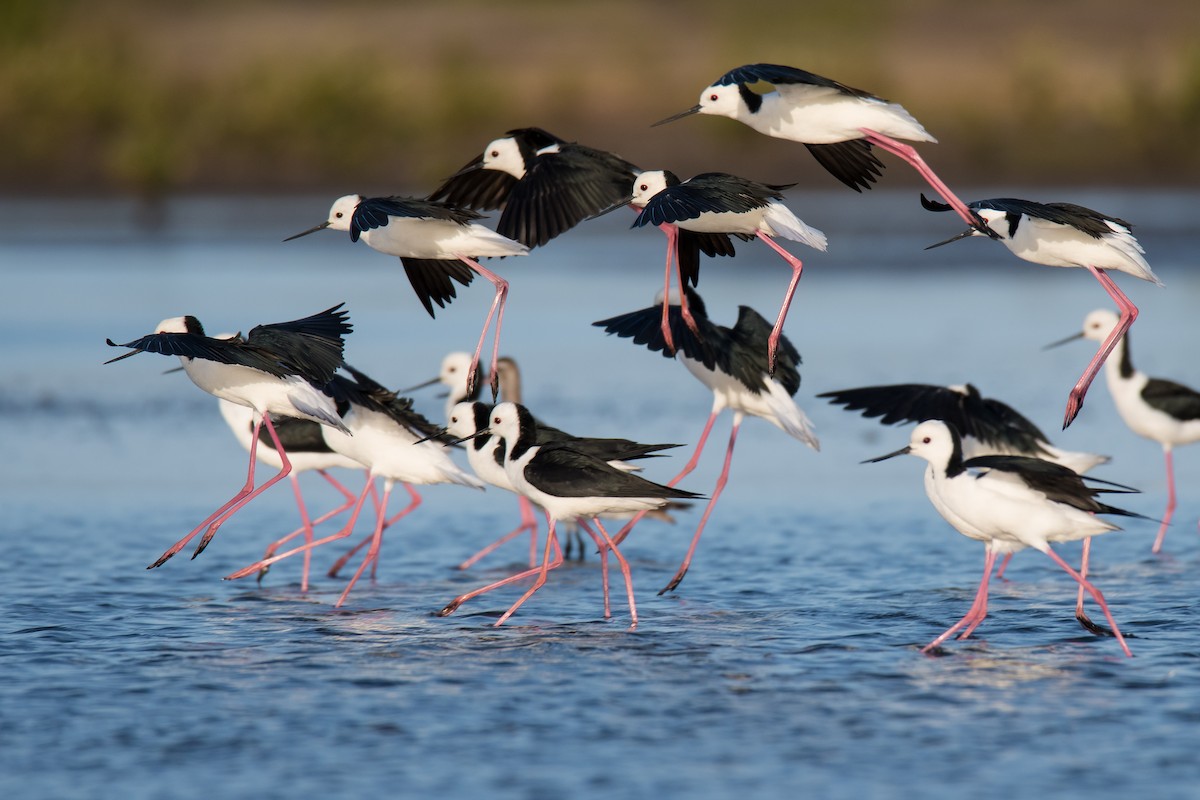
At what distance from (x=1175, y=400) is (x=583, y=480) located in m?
4.65

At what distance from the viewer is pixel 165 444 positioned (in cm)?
1355

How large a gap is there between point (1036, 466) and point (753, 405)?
2.29 metres

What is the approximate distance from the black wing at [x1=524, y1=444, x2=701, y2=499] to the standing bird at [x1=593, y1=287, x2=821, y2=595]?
951 millimetres

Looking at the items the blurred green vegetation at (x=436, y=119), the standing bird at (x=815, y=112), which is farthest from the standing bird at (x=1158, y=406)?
the blurred green vegetation at (x=436, y=119)

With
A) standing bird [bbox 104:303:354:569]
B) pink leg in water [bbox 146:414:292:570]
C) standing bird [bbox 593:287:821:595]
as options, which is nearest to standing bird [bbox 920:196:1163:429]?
standing bird [bbox 593:287:821:595]

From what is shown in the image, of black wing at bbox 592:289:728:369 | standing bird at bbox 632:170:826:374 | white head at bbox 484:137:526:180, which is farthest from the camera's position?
white head at bbox 484:137:526:180

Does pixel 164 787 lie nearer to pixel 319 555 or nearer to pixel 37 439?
pixel 319 555

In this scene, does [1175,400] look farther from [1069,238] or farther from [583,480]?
[583,480]

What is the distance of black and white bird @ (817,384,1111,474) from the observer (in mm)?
9836

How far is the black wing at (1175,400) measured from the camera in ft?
37.3

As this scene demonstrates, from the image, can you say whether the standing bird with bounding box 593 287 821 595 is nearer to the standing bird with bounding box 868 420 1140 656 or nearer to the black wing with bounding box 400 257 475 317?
the black wing with bounding box 400 257 475 317

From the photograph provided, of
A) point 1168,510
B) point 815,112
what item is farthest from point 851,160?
point 1168,510

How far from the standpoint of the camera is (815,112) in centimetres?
890

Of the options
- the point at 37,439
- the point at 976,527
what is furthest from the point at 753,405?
the point at 37,439
